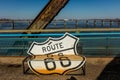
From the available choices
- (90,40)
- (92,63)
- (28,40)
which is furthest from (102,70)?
(28,40)

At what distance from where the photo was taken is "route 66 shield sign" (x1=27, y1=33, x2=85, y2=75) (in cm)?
717

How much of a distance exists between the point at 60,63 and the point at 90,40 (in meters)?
1.95

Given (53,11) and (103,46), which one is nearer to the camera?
(103,46)

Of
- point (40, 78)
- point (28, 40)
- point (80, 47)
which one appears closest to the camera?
point (40, 78)

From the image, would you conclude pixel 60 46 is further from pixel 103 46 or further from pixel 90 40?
pixel 103 46

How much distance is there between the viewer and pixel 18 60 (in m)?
8.86

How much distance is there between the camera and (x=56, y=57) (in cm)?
742

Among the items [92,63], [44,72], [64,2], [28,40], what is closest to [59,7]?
[64,2]

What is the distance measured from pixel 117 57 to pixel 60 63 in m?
2.53

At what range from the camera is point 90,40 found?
869 cm

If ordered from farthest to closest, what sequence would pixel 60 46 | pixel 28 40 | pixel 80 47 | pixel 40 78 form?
pixel 28 40
pixel 80 47
pixel 60 46
pixel 40 78

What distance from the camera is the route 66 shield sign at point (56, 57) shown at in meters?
7.17

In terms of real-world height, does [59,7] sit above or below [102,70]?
above

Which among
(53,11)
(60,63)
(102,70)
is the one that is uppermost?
(53,11)
